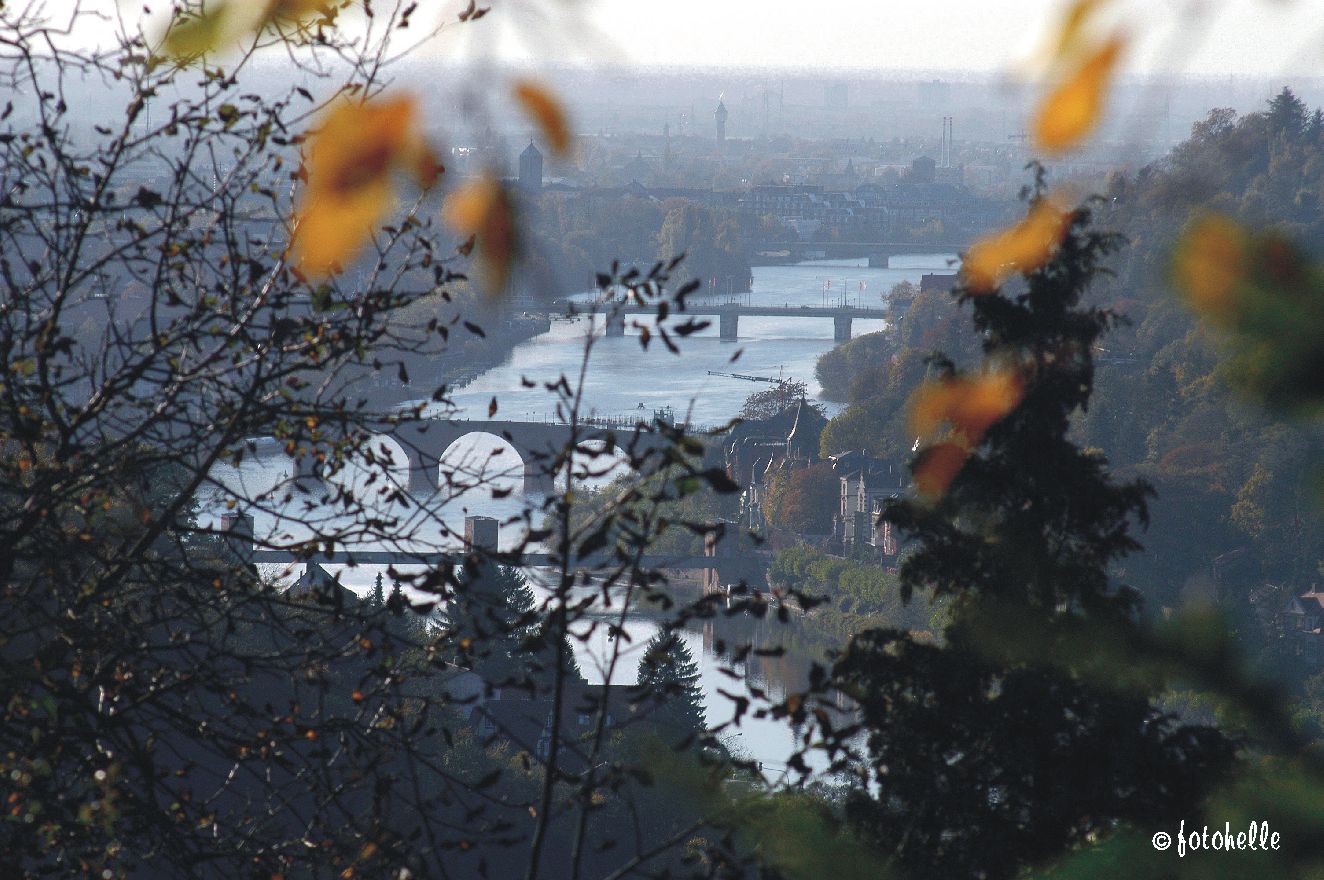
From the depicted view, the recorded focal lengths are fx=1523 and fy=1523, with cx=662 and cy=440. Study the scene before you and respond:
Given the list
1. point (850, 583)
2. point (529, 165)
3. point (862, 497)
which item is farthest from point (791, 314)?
point (529, 165)

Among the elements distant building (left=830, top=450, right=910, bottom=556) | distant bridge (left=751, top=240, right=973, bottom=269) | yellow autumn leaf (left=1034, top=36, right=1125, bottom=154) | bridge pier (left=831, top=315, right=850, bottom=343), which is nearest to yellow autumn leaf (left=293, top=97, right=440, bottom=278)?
yellow autumn leaf (left=1034, top=36, right=1125, bottom=154)

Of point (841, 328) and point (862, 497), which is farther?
point (841, 328)

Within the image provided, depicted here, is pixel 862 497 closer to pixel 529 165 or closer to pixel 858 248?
pixel 858 248

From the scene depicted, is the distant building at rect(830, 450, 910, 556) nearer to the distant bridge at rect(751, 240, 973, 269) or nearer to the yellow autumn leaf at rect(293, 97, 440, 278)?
the distant bridge at rect(751, 240, 973, 269)

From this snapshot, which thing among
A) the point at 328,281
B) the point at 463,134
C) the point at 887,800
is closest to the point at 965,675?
the point at 887,800

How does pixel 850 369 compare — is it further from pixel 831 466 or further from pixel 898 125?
pixel 898 125

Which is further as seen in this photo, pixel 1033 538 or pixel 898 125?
pixel 1033 538

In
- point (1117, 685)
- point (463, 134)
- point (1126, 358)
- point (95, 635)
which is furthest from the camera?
point (1126, 358)
